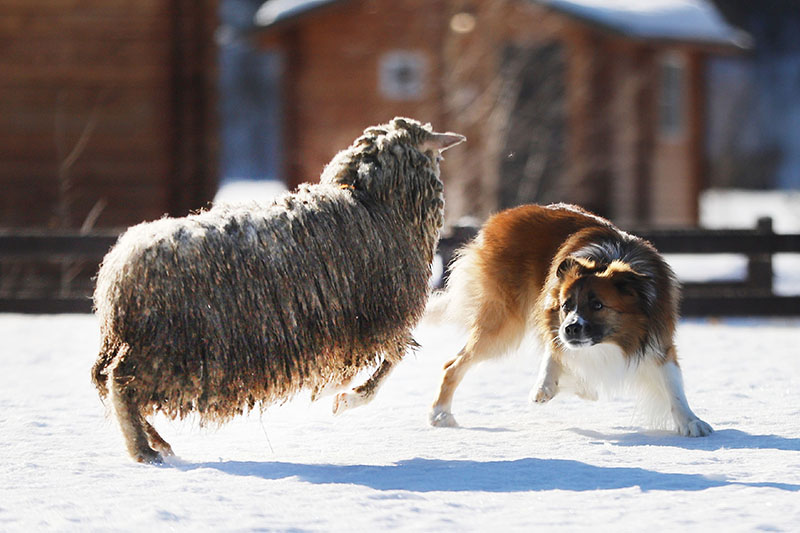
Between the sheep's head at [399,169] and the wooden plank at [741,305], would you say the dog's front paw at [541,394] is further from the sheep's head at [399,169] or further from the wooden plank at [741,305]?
the wooden plank at [741,305]

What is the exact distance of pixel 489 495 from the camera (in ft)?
14.1

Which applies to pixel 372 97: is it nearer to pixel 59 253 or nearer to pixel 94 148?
pixel 94 148

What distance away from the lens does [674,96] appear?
67.7ft

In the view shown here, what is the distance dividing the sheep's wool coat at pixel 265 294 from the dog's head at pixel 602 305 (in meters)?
0.79

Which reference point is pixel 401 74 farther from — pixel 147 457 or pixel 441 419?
pixel 147 457

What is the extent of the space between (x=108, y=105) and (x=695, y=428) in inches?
405

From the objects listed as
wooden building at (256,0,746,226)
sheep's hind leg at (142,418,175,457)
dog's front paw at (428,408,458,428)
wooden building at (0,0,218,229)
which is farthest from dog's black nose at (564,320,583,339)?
wooden building at (256,0,746,226)

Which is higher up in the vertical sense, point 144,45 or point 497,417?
point 144,45

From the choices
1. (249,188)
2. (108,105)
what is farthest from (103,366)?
(249,188)

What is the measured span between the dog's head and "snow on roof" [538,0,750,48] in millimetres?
12848

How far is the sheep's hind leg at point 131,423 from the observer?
4762mm

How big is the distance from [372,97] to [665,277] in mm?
12963

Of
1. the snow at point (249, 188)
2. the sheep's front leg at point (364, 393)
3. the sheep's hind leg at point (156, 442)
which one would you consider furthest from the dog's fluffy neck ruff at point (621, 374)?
the snow at point (249, 188)

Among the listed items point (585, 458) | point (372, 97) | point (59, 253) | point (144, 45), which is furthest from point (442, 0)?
point (585, 458)
